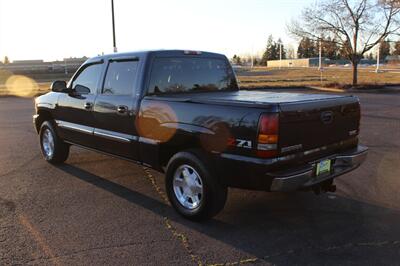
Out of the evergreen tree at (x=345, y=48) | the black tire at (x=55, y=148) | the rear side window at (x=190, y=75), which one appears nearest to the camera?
the rear side window at (x=190, y=75)

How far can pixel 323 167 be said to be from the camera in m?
4.70

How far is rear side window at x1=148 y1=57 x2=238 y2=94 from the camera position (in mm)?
5586

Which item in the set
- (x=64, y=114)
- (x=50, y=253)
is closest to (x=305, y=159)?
(x=50, y=253)

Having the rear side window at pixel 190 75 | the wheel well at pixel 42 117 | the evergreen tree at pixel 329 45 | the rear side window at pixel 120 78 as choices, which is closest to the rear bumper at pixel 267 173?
the rear side window at pixel 190 75

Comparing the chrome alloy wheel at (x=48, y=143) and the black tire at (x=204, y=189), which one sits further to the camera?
the chrome alloy wheel at (x=48, y=143)

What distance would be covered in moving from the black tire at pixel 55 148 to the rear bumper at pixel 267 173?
3.78m

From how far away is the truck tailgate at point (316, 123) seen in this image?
4.27 metres

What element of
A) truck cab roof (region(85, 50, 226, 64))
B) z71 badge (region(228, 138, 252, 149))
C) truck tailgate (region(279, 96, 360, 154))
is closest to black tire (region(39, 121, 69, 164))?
truck cab roof (region(85, 50, 226, 64))

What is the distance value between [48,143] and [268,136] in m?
4.86

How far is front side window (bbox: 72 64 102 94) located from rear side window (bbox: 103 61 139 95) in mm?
303

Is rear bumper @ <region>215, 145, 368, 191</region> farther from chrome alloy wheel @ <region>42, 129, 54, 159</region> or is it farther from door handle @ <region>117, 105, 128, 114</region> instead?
chrome alloy wheel @ <region>42, 129, 54, 159</region>

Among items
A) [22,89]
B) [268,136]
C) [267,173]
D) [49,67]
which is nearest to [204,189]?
[267,173]

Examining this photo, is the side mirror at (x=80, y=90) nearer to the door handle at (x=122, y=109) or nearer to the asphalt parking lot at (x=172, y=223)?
the door handle at (x=122, y=109)

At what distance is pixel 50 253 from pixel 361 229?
3098 mm
